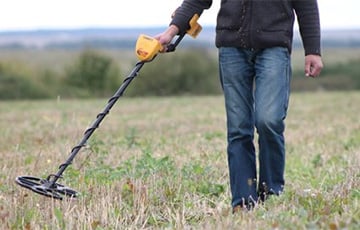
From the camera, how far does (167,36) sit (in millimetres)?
5754

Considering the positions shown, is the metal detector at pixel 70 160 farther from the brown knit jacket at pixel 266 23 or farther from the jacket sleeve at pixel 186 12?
the brown knit jacket at pixel 266 23

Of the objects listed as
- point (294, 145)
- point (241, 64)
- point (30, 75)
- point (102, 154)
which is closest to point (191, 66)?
point (30, 75)

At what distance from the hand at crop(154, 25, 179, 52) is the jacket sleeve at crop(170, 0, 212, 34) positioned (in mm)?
36

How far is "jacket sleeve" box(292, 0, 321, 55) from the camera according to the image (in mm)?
5582

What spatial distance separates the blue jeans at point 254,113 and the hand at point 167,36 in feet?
1.20

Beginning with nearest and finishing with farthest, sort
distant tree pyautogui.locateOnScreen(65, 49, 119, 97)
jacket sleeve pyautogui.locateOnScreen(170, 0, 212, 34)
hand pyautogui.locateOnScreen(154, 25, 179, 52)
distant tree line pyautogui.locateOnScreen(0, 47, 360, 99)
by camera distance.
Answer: hand pyautogui.locateOnScreen(154, 25, 179, 52) < jacket sleeve pyautogui.locateOnScreen(170, 0, 212, 34) < distant tree line pyautogui.locateOnScreen(0, 47, 360, 99) < distant tree pyautogui.locateOnScreen(65, 49, 119, 97)

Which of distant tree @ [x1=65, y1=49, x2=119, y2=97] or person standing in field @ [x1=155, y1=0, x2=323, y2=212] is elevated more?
person standing in field @ [x1=155, y1=0, x2=323, y2=212]

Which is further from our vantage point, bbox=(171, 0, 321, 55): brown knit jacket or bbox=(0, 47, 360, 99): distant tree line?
bbox=(0, 47, 360, 99): distant tree line

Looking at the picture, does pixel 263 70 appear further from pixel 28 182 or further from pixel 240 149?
pixel 28 182

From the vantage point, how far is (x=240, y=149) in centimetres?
572

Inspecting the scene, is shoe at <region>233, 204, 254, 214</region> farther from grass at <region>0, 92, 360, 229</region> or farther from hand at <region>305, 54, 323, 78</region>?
hand at <region>305, 54, 323, 78</region>

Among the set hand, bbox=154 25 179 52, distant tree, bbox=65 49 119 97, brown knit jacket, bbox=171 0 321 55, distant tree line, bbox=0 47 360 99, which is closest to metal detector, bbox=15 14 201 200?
hand, bbox=154 25 179 52

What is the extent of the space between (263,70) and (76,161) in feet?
9.86

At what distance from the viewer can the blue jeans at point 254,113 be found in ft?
17.7
